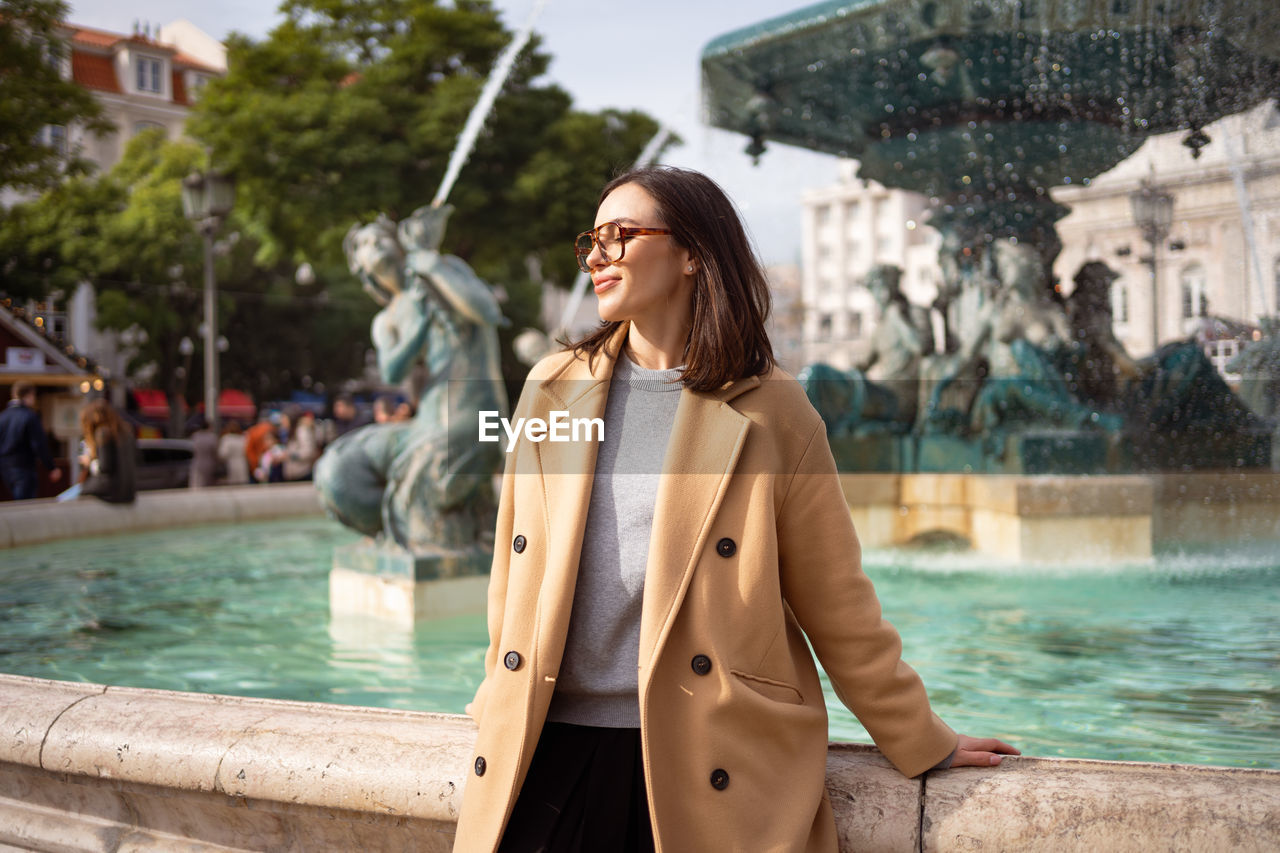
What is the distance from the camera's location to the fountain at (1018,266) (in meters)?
8.16

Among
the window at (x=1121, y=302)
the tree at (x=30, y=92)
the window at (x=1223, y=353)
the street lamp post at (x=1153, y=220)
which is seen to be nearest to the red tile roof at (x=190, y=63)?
the tree at (x=30, y=92)

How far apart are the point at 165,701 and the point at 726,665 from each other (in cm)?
160

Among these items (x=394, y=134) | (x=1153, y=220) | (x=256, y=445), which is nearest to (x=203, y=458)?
(x=256, y=445)

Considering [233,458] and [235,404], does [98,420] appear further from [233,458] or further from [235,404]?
[235,404]

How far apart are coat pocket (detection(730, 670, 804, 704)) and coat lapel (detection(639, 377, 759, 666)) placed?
15 cm

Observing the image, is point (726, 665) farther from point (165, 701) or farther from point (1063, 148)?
point (1063, 148)

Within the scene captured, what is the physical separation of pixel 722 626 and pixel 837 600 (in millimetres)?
224

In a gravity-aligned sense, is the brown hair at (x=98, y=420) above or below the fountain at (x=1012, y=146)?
below

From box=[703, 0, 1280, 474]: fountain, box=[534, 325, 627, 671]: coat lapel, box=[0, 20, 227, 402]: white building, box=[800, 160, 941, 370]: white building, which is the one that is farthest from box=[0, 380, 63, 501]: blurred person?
box=[0, 20, 227, 402]: white building

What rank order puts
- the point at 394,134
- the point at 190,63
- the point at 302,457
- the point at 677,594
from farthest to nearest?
the point at 190,63 → the point at 394,134 → the point at 302,457 → the point at 677,594

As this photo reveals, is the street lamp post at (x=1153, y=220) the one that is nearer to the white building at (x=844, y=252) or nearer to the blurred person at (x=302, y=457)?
the white building at (x=844, y=252)

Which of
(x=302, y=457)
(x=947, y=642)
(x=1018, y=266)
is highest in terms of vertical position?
(x=1018, y=266)

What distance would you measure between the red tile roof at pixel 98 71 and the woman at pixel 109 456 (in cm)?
4027

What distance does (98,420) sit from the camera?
9531 millimetres
